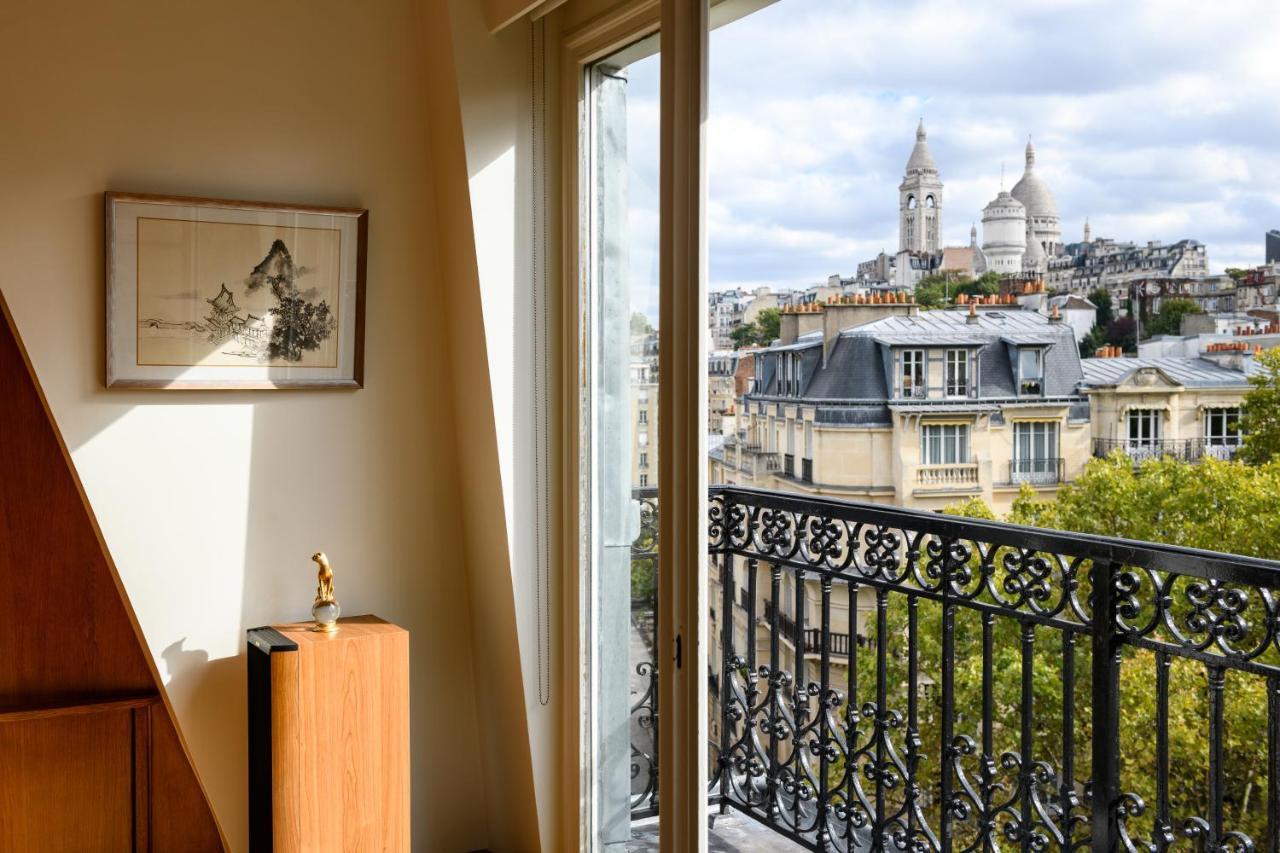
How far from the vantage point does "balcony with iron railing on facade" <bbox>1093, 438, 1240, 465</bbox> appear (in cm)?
144

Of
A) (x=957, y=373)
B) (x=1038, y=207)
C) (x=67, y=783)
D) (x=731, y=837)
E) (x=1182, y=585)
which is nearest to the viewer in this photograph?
(x=1038, y=207)

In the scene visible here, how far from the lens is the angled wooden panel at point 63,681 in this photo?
312cm

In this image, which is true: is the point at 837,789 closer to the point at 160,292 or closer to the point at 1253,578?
the point at 1253,578

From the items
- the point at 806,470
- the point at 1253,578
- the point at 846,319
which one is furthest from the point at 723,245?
the point at 1253,578

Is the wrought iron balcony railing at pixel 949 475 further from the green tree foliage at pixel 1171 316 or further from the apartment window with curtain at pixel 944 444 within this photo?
the green tree foliage at pixel 1171 316

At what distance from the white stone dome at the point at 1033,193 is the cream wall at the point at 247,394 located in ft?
Answer: 6.15

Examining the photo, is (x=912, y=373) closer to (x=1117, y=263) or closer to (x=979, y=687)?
(x=1117, y=263)

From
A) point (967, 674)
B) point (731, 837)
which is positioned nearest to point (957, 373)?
point (967, 674)

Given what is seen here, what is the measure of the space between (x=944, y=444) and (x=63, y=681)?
8.95 feet

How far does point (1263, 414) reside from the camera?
1.41 metres

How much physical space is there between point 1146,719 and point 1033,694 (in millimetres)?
344

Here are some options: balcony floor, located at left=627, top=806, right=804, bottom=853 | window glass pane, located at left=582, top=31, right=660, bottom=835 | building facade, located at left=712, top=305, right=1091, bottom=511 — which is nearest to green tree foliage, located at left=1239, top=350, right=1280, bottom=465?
building facade, located at left=712, top=305, right=1091, bottom=511

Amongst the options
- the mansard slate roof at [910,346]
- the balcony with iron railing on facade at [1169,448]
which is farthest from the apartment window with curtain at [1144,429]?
the mansard slate roof at [910,346]

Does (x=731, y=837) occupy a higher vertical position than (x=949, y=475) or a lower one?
lower
